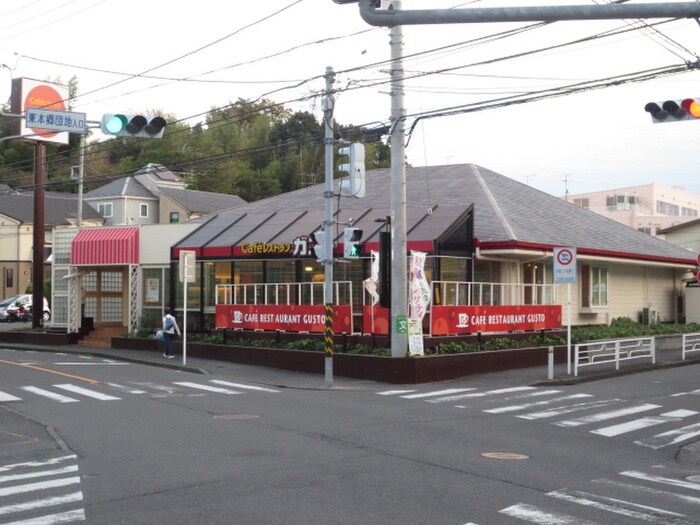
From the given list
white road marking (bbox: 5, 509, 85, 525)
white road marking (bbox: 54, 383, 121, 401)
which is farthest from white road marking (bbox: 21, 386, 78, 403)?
white road marking (bbox: 5, 509, 85, 525)

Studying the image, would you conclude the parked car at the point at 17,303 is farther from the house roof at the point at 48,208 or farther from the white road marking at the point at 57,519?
the white road marking at the point at 57,519

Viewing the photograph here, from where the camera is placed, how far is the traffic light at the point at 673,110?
43.5ft

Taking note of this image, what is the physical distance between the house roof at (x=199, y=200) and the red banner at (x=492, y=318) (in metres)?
46.3

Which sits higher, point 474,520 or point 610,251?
point 610,251

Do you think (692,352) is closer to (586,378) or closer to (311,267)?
(586,378)

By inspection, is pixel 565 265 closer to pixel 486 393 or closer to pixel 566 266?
pixel 566 266

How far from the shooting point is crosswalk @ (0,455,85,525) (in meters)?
8.16

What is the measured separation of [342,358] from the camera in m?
23.8

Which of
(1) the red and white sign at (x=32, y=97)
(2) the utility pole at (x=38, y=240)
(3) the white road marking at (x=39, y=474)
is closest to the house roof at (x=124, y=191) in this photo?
(1) the red and white sign at (x=32, y=97)

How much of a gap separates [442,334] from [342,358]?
2.97m

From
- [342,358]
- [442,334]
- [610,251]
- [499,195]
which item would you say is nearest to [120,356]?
[342,358]

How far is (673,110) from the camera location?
1374 centimetres

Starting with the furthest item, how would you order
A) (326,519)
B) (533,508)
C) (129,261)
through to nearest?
(129,261)
(533,508)
(326,519)

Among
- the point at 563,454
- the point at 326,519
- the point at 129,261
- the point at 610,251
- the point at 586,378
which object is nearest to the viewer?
the point at 326,519
